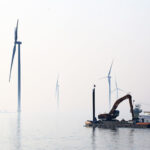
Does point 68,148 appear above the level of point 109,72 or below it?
below

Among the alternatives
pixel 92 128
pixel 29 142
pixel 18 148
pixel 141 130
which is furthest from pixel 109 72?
pixel 18 148

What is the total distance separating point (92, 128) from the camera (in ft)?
447

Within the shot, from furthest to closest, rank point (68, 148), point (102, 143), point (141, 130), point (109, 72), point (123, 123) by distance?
1. point (109, 72)
2. point (123, 123)
3. point (141, 130)
4. point (102, 143)
5. point (68, 148)

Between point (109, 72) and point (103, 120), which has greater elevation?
point (109, 72)

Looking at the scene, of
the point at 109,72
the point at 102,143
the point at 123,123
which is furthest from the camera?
the point at 109,72

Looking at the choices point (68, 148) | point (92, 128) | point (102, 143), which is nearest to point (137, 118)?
point (92, 128)

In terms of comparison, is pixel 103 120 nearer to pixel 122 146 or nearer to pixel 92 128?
pixel 92 128

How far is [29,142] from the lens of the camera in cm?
9325

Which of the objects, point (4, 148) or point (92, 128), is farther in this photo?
point (92, 128)

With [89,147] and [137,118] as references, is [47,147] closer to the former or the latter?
[89,147]

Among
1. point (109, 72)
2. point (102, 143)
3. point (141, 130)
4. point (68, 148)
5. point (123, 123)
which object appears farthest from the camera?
point (109, 72)

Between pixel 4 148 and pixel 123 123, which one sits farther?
pixel 123 123

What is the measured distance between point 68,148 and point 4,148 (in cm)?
1296

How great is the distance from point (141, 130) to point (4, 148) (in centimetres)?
5355
